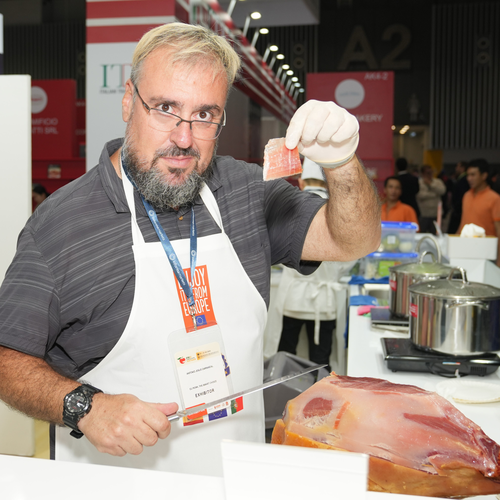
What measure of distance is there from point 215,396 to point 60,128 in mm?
10028

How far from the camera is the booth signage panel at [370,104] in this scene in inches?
325

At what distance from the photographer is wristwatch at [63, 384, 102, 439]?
3.67 feet

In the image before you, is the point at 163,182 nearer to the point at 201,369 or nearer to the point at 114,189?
the point at 114,189

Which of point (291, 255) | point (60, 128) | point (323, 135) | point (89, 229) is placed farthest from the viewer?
point (60, 128)

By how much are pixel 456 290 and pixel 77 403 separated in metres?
1.28

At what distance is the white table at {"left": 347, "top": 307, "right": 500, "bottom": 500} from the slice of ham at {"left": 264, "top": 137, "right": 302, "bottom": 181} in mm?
742

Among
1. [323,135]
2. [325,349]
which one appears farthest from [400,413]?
[325,349]

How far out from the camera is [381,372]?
1.92 metres

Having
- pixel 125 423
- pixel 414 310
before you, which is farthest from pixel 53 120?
pixel 125 423

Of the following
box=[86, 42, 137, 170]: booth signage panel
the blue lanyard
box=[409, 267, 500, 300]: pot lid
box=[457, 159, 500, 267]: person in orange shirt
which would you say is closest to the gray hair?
the blue lanyard

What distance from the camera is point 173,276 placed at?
1.35 metres

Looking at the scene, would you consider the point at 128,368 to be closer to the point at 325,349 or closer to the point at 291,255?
the point at 291,255

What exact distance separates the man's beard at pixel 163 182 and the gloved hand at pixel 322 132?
0.92ft

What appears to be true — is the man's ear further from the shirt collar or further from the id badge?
the id badge
